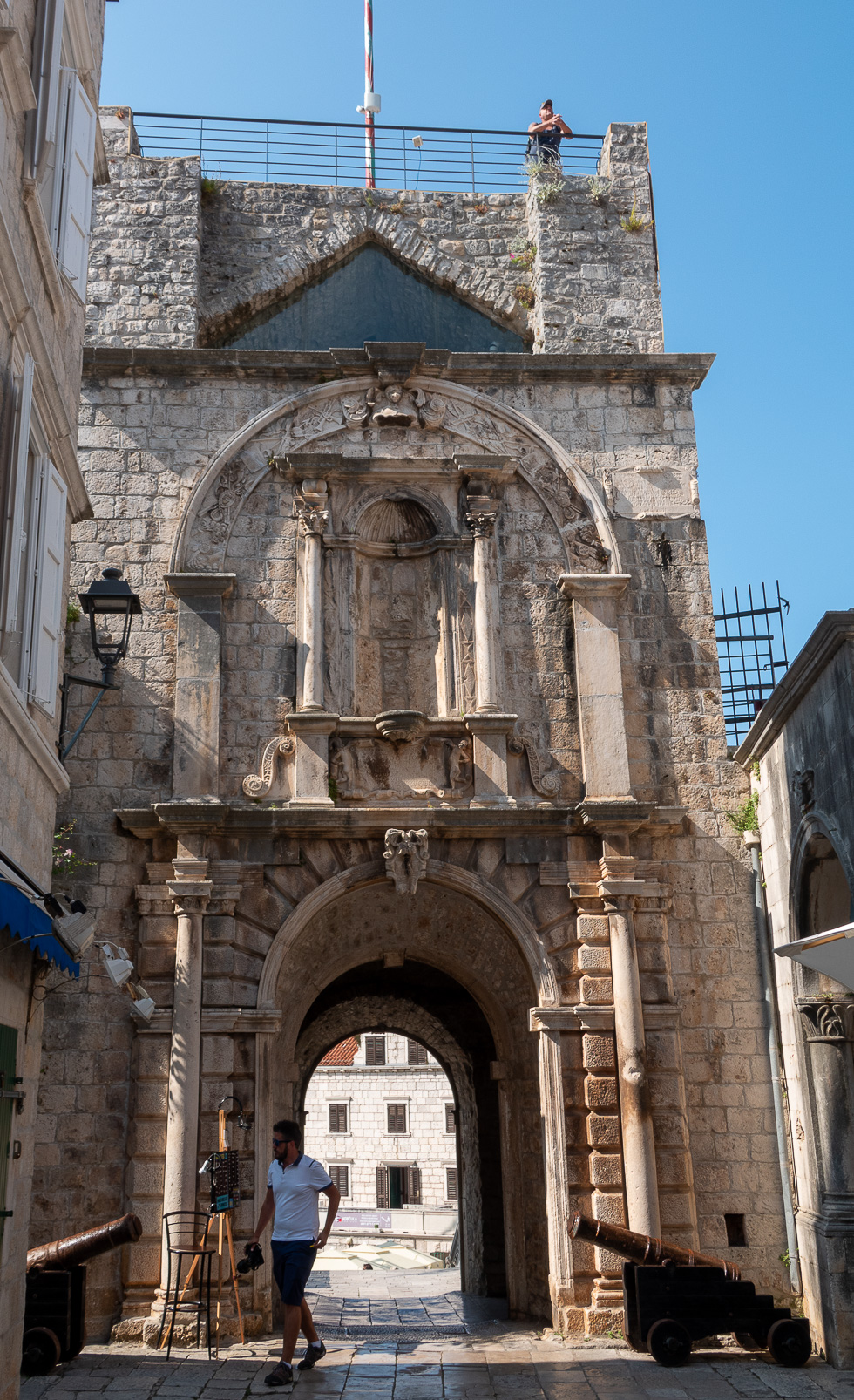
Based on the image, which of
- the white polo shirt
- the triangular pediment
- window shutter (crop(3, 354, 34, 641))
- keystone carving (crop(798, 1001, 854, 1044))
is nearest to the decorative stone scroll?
keystone carving (crop(798, 1001, 854, 1044))

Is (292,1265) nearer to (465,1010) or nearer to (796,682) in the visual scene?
(796,682)

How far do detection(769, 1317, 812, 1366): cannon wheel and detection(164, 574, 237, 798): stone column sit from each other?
5585 millimetres

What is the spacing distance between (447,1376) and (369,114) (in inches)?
518

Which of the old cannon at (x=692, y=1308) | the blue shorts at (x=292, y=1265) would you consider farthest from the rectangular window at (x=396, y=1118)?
the blue shorts at (x=292, y=1265)

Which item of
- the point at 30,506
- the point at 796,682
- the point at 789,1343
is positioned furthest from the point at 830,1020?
the point at 30,506

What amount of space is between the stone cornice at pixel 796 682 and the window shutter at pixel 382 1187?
86.2 feet

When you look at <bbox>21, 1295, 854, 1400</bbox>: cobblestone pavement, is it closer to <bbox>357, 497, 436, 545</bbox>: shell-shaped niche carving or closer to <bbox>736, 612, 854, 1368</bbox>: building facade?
<bbox>736, 612, 854, 1368</bbox>: building facade

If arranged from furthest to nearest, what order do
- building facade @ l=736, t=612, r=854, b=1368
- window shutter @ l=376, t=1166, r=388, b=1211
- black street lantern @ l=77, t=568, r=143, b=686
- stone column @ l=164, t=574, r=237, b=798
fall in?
window shutter @ l=376, t=1166, r=388, b=1211, stone column @ l=164, t=574, r=237, b=798, black street lantern @ l=77, t=568, r=143, b=686, building facade @ l=736, t=612, r=854, b=1368

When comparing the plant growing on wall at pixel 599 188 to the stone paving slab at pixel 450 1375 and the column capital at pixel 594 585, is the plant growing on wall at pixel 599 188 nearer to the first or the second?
the column capital at pixel 594 585

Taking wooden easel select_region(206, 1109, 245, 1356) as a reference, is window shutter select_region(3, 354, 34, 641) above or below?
above

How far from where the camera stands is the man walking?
22.0 feet

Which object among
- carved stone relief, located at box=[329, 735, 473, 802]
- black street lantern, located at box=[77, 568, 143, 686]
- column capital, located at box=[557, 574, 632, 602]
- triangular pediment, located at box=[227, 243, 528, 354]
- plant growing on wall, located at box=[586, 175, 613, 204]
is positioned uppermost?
plant growing on wall, located at box=[586, 175, 613, 204]

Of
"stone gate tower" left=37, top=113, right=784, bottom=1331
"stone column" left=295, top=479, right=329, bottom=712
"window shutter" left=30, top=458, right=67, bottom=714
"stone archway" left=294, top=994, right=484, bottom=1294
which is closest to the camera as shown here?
"window shutter" left=30, top=458, right=67, bottom=714

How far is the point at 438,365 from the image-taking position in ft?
36.9
